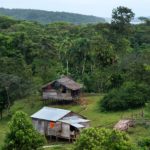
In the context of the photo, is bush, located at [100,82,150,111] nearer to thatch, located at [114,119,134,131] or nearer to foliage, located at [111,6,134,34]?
thatch, located at [114,119,134,131]

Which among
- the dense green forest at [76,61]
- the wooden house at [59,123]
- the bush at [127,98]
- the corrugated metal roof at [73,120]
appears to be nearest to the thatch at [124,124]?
the wooden house at [59,123]

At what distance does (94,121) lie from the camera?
1762 inches

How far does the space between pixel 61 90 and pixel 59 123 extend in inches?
498

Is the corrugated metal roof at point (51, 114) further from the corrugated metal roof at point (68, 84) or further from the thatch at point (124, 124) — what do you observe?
the corrugated metal roof at point (68, 84)

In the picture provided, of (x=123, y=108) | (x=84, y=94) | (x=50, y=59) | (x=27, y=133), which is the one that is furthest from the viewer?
(x=50, y=59)

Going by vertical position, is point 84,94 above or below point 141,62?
below

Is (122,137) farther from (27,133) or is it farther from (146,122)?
(146,122)

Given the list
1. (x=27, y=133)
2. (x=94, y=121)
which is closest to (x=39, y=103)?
(x=94, y=121)

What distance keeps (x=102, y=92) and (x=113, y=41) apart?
1496 centimetres

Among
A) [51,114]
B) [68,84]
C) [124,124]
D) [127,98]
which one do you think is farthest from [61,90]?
[124,124]

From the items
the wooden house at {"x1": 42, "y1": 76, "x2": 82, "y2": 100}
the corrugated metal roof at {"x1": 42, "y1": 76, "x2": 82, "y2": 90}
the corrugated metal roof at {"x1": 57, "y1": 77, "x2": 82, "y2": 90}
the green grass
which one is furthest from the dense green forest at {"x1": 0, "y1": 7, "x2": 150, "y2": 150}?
the corrugated metal roof at {"x1": 57, "y1": 77, "x2": 82, "y2": 90}

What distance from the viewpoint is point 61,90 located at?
52312mm

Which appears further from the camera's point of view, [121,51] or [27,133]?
[121,51]

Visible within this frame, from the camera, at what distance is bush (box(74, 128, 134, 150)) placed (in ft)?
75.9
